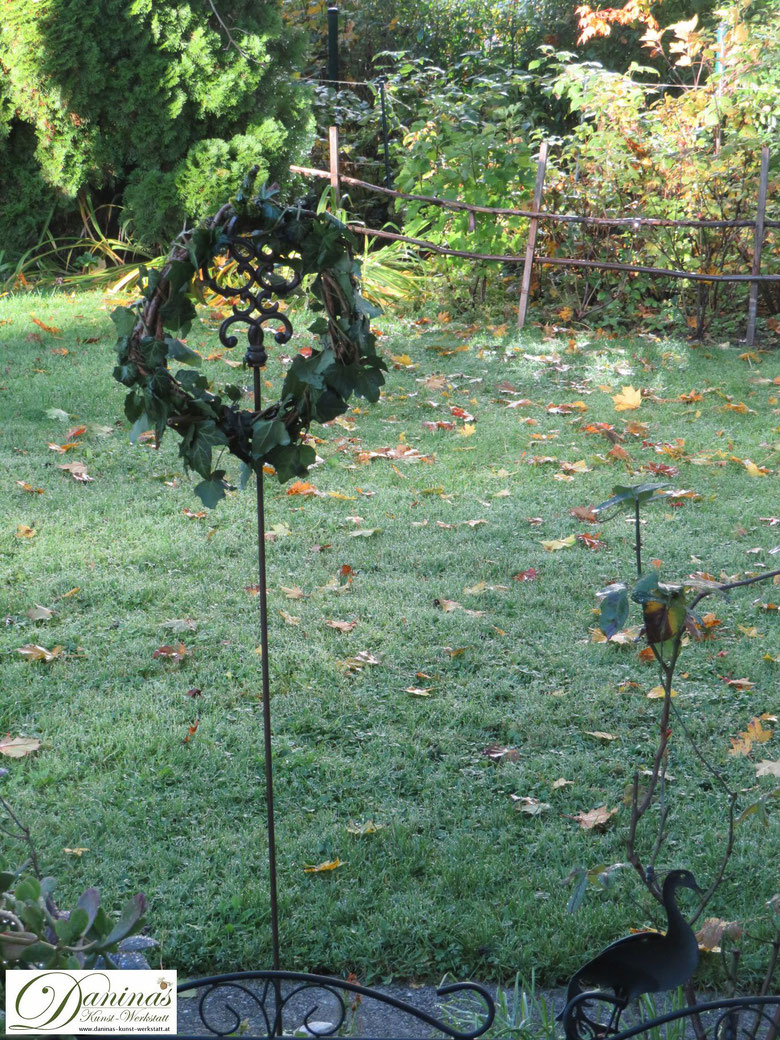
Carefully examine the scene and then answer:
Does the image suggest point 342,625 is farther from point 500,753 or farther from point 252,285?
point 252,285

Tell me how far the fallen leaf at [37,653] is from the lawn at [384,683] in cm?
4

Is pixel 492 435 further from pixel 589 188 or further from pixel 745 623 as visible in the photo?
pixel 589 188

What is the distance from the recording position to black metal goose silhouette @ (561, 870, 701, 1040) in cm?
170


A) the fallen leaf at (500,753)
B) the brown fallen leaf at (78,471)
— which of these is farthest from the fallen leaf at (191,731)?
the brown fallen leaf at (78,471)

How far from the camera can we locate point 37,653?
3.68m

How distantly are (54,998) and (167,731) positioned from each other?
1778mm

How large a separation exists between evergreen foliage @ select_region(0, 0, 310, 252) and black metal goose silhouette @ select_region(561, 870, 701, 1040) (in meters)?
8.13

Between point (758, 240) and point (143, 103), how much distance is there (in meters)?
5.37

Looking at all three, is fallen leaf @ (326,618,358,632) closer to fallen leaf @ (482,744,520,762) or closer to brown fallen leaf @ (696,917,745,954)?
fallen leaf @ (482,744,520,762)

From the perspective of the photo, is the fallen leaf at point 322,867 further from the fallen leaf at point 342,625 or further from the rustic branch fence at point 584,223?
the rustic branch fence at point 584,223

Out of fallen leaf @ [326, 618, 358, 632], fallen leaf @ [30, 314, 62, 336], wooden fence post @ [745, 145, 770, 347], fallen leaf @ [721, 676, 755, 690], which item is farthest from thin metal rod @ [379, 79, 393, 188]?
fallen leaf @ [721, 676, 755, 690]

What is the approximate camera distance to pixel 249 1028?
2221 millimetres

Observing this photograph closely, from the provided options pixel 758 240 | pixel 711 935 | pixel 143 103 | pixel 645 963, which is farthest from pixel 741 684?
pixel 143 103

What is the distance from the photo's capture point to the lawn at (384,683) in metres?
2.61
